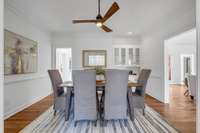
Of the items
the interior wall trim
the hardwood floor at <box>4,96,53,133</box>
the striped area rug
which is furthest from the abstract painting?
the striped area rug

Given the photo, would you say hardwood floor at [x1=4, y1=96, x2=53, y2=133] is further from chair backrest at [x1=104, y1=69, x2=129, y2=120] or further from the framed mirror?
the framed mirror

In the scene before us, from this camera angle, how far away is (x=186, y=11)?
12.0 feet

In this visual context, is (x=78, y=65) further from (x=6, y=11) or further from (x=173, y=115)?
(x=173, y=115)

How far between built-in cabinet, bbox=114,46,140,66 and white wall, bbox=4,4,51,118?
3.05m

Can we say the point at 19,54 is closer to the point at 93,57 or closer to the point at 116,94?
the point at 116,94

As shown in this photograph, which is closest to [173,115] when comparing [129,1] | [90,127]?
[90,127]

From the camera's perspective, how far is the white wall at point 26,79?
3639 mm

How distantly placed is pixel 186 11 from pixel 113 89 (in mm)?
2573

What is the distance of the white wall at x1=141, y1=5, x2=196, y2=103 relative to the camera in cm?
379

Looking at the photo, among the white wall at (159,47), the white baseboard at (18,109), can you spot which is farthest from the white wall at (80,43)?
the white baseboard at (18,109)

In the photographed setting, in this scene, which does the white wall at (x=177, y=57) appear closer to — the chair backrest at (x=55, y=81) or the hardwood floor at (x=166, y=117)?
the hardwood floor at (x=166, y=117)

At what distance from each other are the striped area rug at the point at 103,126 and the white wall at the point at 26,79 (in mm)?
943

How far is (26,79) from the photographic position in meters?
4.46

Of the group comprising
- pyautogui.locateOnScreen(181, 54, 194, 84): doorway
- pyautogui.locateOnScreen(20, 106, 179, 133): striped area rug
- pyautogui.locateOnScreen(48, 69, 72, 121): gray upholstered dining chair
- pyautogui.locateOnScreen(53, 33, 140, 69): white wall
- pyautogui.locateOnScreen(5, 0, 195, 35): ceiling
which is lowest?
pyautogui.locateOnScreen(20, 106, 179, 133): striped area rug
